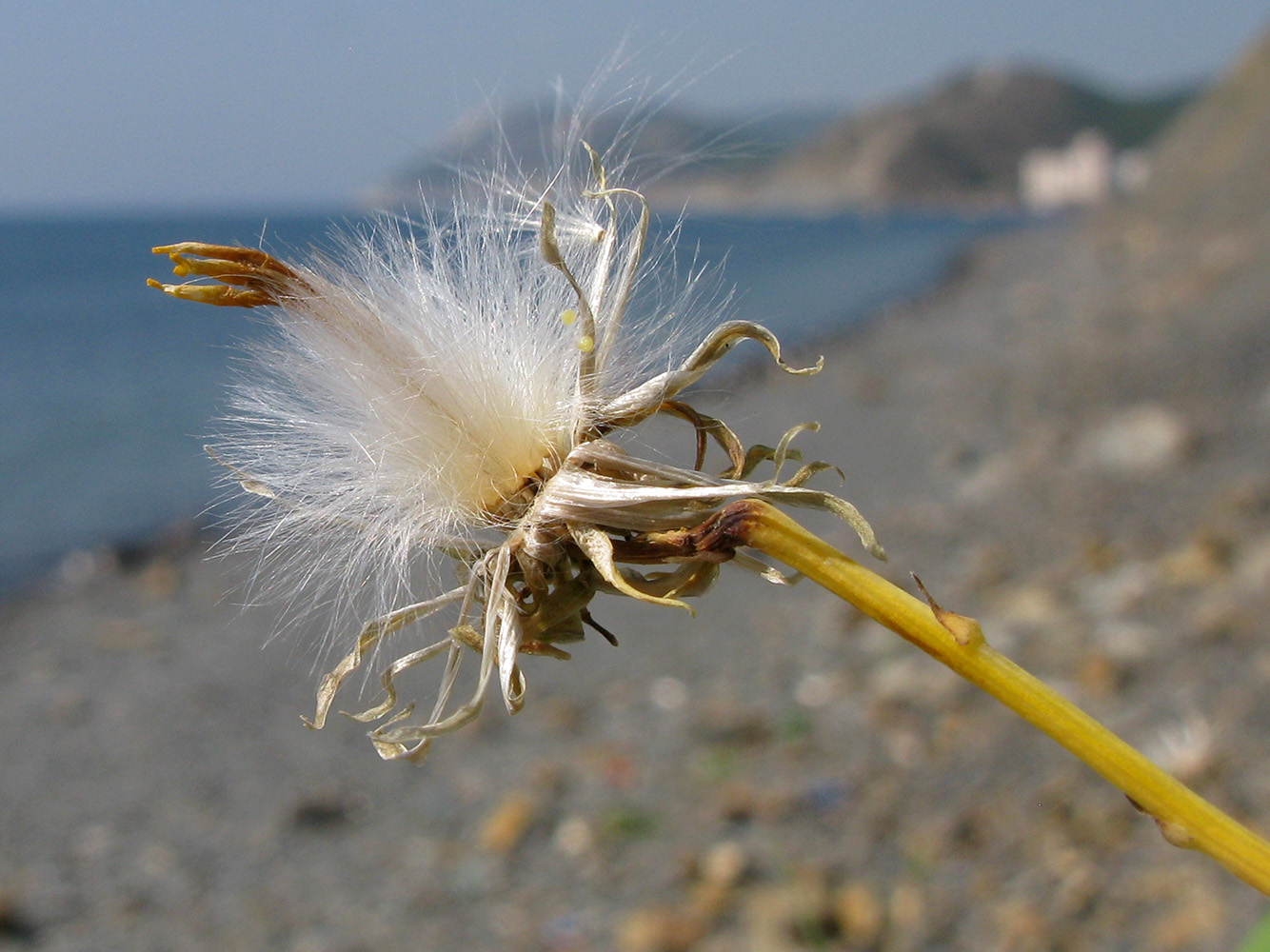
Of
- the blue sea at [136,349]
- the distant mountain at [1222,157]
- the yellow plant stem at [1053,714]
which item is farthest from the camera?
the distant mountain at [1222,157]

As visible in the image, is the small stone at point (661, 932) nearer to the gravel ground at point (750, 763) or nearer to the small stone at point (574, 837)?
the gravel ground at point (750, 763)

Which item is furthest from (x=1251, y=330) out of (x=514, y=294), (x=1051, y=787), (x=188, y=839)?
(x=514, y=294)

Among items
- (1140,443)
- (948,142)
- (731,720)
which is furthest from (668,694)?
(948,142)

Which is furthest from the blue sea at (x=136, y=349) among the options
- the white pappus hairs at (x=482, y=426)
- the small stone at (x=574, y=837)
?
the small stone at (x=574, y=837)

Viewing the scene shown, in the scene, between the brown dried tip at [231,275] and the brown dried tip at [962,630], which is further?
the brown dried tip at [231,275]

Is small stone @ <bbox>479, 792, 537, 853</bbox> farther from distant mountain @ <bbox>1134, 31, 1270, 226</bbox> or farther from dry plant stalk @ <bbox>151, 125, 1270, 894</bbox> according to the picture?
distant mountain @ <bbox>1134, 31, 1270, 226</bbox>

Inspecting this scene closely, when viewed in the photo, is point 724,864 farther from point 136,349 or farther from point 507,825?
point 136,349

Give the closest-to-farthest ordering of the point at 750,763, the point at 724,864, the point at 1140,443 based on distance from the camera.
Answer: the point at 724,864
the point at 750,763
the point at 1140,443
